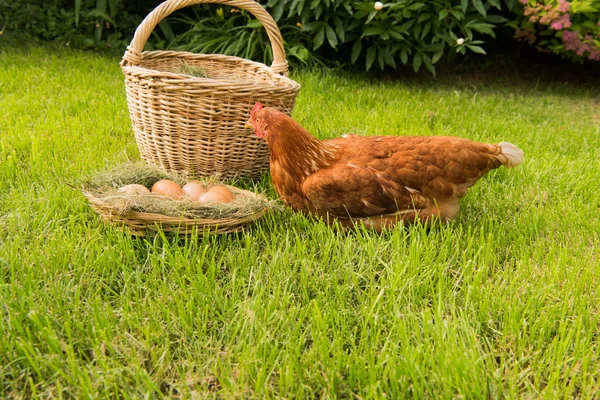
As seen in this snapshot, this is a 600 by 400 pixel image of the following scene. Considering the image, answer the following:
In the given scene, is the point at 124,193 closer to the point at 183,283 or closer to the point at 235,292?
the point at 183,283

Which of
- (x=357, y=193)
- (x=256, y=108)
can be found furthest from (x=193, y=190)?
(x=357, y=193)

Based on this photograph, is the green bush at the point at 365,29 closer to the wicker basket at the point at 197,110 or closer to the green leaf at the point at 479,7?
the green leaf at the point at 479,7

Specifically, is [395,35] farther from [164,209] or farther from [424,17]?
[164,209]

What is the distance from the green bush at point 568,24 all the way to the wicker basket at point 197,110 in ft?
9.74

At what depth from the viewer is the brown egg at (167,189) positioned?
2.14m

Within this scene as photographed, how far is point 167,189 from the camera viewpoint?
215 cm

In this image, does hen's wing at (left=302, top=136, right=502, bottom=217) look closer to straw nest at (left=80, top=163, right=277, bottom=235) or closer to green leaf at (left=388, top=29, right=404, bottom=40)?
straw nest at (left=80, top=163, right=277, bottom=235)

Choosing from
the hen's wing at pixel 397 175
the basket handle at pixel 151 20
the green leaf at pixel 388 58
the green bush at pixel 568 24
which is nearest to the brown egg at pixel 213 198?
the hen's wing at pixel 397 175

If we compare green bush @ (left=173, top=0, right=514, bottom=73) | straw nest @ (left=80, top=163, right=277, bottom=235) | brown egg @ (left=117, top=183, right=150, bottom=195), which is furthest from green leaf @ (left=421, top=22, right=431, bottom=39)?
brown egg @ (left=117, top=183, right=150, bottom=195)

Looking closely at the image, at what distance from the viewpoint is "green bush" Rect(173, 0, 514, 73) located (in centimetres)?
434

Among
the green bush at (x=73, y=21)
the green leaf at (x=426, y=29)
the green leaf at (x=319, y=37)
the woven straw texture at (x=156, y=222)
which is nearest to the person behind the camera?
the woven straw texture at (x=156, y=222)

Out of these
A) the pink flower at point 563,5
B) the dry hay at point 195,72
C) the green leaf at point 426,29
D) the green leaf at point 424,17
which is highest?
the pink flower at point 563,5

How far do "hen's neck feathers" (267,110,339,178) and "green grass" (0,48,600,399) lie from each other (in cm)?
24

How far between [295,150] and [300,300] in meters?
0.72
